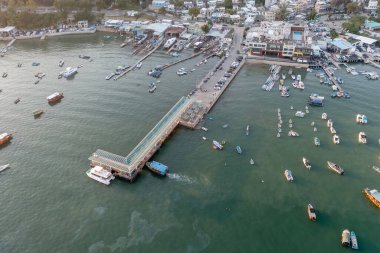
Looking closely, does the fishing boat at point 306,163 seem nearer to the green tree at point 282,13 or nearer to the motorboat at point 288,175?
the motorboat at point 288,175

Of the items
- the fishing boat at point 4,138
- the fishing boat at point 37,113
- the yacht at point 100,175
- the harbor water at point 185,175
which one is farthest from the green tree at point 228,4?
the yacht at point 100,175

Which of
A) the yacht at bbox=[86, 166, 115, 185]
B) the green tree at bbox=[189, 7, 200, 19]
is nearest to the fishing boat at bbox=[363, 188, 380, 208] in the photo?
the yacht at bbox=[86, 166, 115, 185]

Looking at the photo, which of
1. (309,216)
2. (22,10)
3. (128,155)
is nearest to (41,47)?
(22,10)

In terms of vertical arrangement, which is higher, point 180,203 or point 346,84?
point 346,84

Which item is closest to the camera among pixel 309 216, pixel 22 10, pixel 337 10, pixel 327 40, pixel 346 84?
pixel 309 216

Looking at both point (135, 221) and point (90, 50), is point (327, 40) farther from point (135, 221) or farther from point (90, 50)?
point (135, 221)

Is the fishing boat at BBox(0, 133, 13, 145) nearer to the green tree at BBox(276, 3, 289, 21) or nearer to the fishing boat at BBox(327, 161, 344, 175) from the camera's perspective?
the fishing boat at BBox(327, 161, 344, 175)
